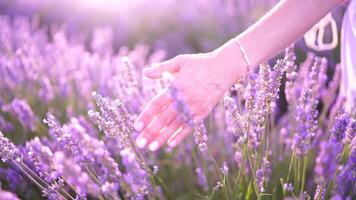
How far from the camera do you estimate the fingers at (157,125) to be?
4.80ft

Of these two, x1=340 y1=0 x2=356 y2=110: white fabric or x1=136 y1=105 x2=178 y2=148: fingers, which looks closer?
x1=136 y1=105 x2=178 y2=148: fingers

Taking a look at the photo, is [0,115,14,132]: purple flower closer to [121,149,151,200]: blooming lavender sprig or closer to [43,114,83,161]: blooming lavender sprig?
[43,114,83,161]: blooming lavender sprig

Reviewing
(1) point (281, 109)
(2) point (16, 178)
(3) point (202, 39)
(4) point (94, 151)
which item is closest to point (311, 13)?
(4) point (94, 151)

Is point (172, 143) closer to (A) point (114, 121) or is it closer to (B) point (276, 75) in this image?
(A) point (114, 121)

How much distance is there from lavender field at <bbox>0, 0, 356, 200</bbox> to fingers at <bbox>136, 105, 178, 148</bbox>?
0.05 m

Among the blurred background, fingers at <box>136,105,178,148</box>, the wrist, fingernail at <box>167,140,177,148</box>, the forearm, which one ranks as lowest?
fingernail at <box>167,140,177,148</box>

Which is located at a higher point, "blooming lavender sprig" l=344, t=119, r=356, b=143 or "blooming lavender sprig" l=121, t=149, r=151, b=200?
"blooming lavender sprig" l=344, t=119, r=356, b=143

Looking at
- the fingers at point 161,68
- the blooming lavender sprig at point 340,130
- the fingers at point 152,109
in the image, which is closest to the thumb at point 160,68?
the fingers at point 161,68

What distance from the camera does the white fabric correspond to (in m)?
1.80

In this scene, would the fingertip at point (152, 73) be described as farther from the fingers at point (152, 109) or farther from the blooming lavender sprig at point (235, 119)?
the blooming lavender sprig at point (235, 119)

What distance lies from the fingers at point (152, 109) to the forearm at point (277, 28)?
352 millimetres

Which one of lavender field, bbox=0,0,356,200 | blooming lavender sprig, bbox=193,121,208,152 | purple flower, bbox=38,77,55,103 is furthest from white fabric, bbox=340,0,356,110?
purple flower, bbox=38,77,55,103

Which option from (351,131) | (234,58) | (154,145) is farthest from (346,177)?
(154,145)

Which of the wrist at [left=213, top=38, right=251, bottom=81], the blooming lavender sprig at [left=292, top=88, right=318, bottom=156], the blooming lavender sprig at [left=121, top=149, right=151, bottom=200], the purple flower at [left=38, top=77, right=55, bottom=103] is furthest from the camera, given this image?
the purple flower at [left=38, top=77, right=55, bottom=103]
